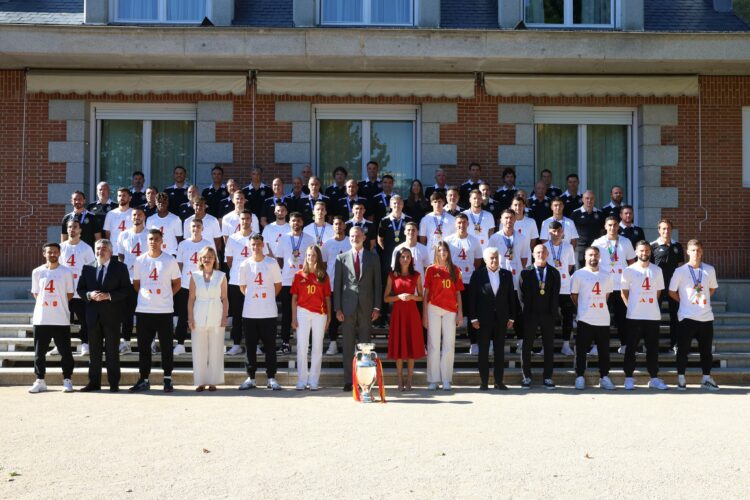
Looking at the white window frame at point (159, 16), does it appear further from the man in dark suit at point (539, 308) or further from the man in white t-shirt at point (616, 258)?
the man in white t-shirt at point (616, 258)

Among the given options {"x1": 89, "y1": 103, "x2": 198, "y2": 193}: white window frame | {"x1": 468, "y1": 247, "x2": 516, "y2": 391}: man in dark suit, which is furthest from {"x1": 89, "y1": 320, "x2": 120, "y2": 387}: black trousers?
{"x1": 89, "y1": 103, "x2": 198, "y2": 193}: white window frame

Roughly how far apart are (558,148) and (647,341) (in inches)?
229

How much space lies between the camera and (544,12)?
16266mm

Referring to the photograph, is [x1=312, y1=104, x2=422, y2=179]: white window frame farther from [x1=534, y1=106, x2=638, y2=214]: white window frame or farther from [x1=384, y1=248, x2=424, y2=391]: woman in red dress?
[x1=384, y1=248, x2=424, y2=391]: woman in red dress

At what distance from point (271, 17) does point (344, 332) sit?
7.80 meters

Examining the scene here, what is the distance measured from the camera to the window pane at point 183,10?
52.3ft

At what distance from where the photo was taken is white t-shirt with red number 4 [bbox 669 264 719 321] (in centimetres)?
1125

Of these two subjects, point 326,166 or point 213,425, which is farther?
point 326,166

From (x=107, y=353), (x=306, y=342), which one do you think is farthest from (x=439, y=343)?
(x=107, y=353)

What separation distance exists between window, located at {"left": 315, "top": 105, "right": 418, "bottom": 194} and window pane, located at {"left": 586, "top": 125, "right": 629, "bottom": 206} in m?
3.53

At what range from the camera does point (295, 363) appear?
38.3ft

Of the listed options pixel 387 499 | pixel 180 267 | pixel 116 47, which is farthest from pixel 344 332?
pixel 116 47

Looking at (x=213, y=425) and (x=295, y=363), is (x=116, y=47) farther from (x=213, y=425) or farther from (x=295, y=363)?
(x=213, y=425)

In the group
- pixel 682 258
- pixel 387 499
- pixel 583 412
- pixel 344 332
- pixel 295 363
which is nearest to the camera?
pixel 387 499
